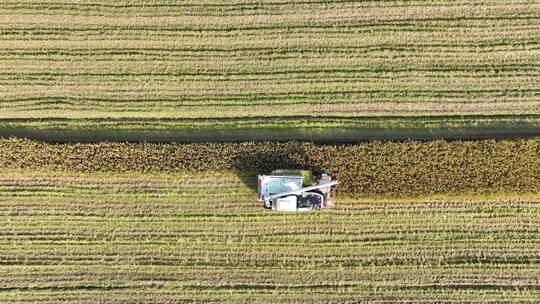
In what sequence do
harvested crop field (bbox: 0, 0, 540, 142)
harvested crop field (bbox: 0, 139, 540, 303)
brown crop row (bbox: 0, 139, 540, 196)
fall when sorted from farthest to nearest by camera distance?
harvested crop field (bbox: 0, 0, 540, 142), harvested crop field (bbox: 0, 139, 540, 303), brown crop row (bbox: 0, 139, 540, 196)

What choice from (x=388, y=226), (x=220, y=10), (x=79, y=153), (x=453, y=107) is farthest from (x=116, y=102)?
(x=453, y=107)

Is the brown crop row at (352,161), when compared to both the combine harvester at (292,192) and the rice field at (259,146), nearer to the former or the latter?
the rice field at (259,146)

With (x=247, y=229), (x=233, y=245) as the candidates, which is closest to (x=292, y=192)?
(x=247, y=229)

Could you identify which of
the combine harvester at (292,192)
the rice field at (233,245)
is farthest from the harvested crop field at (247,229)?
the combine harvester at (292,192)

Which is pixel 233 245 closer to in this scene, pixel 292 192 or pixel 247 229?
pixel 247 229

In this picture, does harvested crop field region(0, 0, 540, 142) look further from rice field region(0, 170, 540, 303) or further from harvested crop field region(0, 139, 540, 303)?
rice field region(0, 170, 540, 303)

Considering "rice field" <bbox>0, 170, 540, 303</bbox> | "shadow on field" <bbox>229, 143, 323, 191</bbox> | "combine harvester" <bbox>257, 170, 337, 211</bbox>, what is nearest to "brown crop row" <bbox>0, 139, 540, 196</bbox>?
"shadow on field" <bbox>229, 143, 323, 191</bbox>

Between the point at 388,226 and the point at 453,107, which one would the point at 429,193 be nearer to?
the point at 388,226
